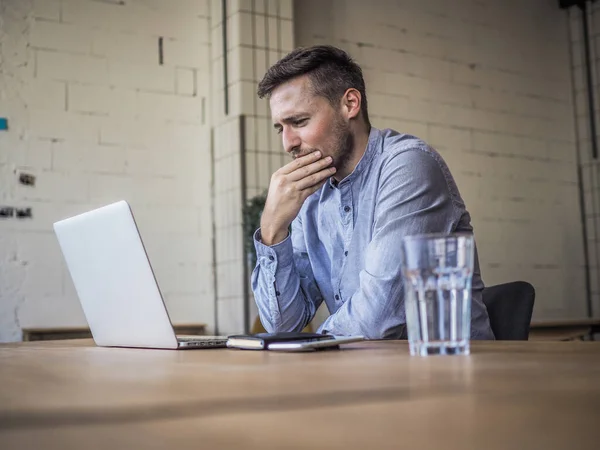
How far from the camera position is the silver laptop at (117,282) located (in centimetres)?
122

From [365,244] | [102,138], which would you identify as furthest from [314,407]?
[102,138]

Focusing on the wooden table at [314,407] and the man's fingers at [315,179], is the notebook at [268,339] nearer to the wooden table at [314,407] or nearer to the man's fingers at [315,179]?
the wooden table at [314,407]

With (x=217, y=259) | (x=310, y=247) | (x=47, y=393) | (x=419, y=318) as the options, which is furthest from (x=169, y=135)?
(x=47, y=393)

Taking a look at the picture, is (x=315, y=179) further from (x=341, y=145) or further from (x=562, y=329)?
(x=562, y=329)

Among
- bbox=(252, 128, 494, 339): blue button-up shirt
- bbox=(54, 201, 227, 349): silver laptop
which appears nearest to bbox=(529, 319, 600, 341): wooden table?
bbox=(252, 128, 494, 339): blue button-up shirt

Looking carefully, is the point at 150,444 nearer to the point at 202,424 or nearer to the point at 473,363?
the point at 202,424

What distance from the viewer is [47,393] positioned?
511 mm

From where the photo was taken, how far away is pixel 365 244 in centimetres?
189

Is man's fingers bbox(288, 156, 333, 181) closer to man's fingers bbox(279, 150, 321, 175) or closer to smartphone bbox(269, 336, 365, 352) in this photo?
man's fingers bbox(279, 150, 321, 175)

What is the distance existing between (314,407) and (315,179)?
5.12ft

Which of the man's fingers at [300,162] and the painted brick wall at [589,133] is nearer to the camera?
the man's fingers at [300,162]

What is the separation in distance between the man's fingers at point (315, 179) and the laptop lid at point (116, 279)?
26.1 inches

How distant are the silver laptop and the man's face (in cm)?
76

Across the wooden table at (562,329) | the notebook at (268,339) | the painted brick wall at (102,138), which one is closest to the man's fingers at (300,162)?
the notebook at (268,339)
